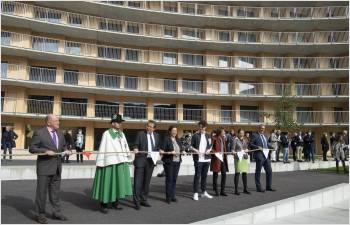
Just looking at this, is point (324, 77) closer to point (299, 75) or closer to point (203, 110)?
point (299, 75)

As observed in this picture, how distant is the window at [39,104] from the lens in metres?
28.9

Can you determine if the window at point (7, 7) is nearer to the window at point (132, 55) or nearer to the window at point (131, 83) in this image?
the window at point (132, 55)

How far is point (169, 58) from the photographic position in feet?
110

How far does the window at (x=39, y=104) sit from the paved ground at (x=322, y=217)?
24.6 meters

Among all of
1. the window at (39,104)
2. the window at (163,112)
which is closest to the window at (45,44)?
the window at (39,104)

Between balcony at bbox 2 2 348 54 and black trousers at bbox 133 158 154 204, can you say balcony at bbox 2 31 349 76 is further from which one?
black trousers at bbox 133 158 154 204

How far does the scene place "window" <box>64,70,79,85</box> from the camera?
3038 cm

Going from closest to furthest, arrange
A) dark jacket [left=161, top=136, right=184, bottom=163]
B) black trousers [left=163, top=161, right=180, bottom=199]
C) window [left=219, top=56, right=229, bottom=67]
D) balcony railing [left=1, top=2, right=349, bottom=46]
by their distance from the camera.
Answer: black trousers [left=163, top=161, right=180, bottom=199], dark jacket [left=161, top=136, right=184, bottom=163], balcony railing [left=1, top=2, right=349, bottom=46], window [left=219, top=56, right=229, bottom=67]

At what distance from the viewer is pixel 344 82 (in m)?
35.2

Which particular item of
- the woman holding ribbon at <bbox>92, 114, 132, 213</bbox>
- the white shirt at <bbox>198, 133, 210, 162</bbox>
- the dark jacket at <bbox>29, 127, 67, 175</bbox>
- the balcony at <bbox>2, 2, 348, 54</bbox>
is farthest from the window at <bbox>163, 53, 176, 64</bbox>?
the dark jacket at <bbox>29, 127, 67, 175</bbox>

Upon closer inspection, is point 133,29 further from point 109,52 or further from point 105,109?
point 105,109

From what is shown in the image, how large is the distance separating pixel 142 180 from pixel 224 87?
87.7 ft

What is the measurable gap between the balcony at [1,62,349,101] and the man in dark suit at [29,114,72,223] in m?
22.4

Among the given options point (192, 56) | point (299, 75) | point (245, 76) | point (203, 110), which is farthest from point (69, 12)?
point (299, 75)
